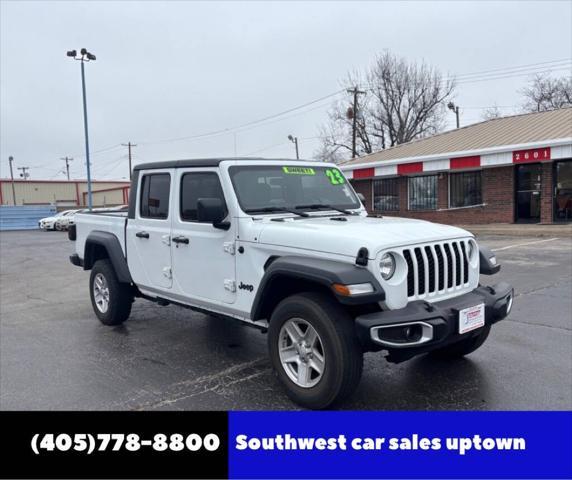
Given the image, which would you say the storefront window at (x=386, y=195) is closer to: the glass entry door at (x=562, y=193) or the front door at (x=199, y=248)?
the glass entry door at (x=562, y=193)

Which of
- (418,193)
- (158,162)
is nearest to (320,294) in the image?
(158,162)

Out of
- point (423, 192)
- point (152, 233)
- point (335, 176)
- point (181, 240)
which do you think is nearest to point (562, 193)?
point (423, 192)

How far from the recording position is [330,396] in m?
3.66

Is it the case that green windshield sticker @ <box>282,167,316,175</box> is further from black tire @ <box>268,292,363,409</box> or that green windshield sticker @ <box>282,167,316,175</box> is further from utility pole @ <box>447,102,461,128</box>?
utility pole @ <box>447,102,461,128</box>

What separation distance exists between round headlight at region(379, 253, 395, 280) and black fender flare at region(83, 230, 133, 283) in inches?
133

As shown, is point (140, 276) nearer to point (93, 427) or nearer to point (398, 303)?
A: point (93, 427)

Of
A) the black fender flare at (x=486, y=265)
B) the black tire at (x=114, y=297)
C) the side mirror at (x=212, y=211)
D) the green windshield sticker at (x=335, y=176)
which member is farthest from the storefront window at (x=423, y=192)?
the side mirror at (x=212, y=211)

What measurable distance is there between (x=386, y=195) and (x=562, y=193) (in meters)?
7.66

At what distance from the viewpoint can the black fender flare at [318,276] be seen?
3.49 m

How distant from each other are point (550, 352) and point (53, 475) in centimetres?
452

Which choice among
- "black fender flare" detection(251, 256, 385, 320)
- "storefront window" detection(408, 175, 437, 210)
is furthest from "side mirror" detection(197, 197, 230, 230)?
"storefront window" detection(408, 175, 437, 210)

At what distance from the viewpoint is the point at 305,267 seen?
3.73 metres

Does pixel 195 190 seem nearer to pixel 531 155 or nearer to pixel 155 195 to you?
pixel 155 195

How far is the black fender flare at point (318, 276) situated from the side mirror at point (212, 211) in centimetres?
71
